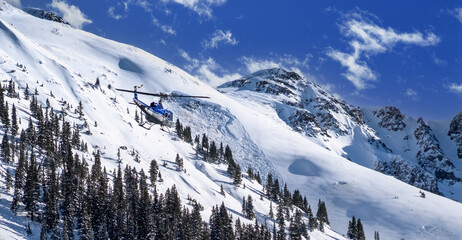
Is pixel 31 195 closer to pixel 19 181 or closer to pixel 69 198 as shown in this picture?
pixel 19 181

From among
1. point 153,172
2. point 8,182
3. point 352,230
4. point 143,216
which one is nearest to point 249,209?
point 153,172

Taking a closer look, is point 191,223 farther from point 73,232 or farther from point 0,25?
point 0,25

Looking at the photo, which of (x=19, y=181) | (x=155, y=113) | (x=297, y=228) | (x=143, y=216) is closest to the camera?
(x=155, y=113)

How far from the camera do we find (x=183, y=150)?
15050 centimetres

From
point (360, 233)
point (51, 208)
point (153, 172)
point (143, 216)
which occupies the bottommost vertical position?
point (51, 208)

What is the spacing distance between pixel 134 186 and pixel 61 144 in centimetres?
2307

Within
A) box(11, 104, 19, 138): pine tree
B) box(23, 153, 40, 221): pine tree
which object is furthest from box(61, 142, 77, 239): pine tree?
box(11, 104, 19, 138): pine tree

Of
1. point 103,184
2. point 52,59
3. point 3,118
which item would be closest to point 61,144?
point 3,118

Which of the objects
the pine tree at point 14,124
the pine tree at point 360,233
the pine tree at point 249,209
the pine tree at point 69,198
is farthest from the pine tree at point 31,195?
the pine tree at point 360,233

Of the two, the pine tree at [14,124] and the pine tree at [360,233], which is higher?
the pine tree at [14,124]

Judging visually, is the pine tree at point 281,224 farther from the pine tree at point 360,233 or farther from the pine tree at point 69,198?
the pine tree at point 69,198

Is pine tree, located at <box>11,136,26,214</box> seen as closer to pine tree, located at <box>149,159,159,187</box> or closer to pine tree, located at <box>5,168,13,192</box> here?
pine tree, located at <box>5,168,13,192</box>

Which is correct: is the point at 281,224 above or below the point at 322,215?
below

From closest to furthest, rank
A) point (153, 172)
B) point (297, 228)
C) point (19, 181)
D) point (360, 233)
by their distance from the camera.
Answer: point (19, 181)
point (153, 172)
point (297, 228)
point (360, 233)
